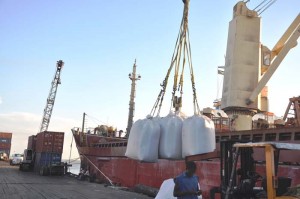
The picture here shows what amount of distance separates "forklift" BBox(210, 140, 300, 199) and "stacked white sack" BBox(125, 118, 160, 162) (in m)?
1.26

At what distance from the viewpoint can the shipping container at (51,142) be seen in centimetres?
2630

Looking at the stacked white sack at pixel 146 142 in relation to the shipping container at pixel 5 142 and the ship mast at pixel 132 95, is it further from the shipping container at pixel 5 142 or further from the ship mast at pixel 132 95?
the shipping container at pixel 5 142

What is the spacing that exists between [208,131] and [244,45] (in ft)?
43.8

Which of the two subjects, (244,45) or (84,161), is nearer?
(244,45)

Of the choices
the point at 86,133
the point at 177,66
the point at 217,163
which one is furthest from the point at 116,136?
the point at 177,66

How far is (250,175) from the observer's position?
5203 mm

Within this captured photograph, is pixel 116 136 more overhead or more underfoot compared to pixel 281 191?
more overhead

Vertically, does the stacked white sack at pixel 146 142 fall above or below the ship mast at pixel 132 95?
below

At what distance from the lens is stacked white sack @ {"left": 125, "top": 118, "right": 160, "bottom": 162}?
6188 millimetres

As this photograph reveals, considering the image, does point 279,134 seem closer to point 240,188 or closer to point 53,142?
point 240,188

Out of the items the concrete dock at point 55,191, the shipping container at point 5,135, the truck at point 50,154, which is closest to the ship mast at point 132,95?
the truck at point 50,154

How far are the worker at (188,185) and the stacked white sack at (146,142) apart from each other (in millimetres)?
1052

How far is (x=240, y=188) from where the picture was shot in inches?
195

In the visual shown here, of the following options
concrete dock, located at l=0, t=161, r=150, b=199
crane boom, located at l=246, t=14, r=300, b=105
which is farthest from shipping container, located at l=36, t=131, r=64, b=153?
crane boom, located at l=246, t=14, r=300, b=105
